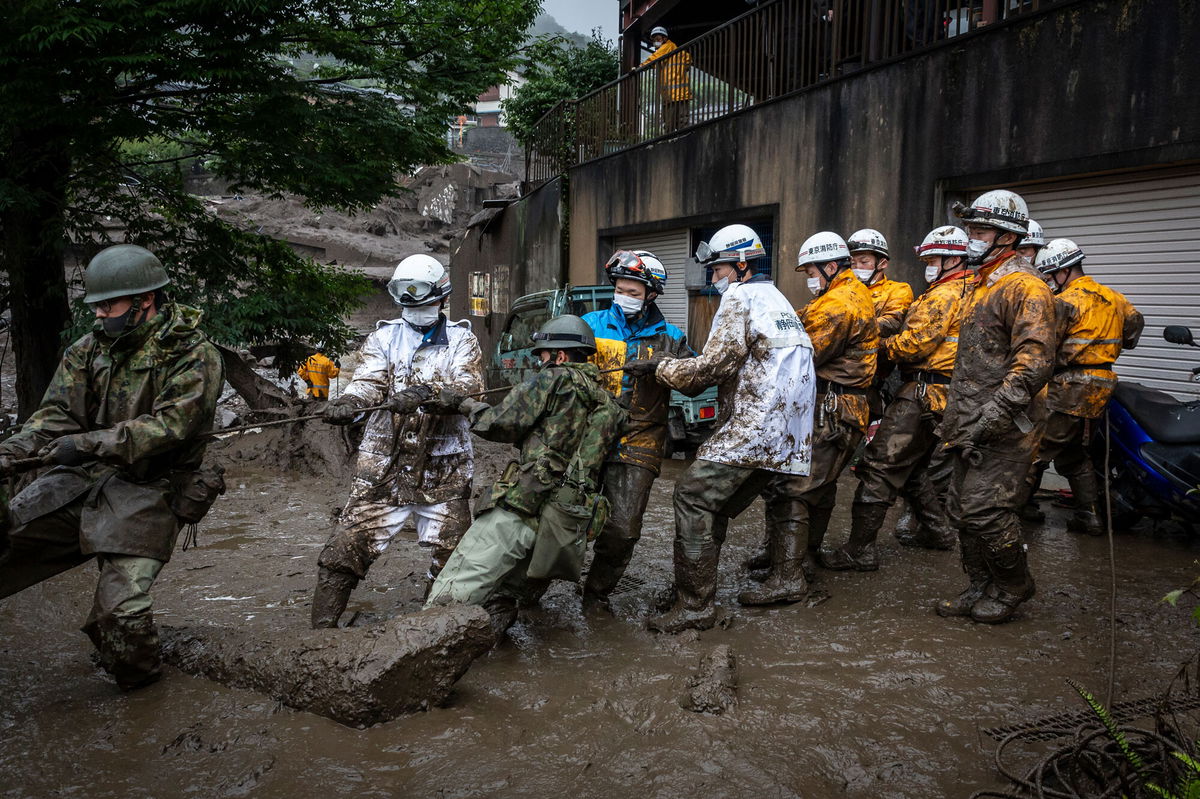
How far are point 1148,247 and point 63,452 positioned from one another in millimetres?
7345

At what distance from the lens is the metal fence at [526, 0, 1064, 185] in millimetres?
8484

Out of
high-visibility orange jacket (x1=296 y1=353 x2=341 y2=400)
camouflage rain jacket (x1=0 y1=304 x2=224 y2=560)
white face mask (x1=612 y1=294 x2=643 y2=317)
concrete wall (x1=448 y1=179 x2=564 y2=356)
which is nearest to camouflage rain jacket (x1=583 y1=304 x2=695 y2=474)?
white face mask (x1=612 y1=294 x2=643 y2=317)

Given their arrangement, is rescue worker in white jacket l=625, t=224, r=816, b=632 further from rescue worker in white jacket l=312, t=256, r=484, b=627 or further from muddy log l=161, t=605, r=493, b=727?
muddy log l=161, t=605, r=493, b=727

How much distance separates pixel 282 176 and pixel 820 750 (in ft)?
24.3

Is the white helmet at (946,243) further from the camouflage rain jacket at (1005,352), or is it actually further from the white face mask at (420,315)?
the white face mask at (420,315)

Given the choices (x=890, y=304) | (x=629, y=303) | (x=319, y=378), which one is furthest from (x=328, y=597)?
(x=319, y=378)

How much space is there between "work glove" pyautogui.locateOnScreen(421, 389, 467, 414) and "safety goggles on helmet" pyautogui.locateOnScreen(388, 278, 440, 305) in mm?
513

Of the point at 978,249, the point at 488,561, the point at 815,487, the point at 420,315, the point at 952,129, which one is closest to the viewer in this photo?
the point at 488,561

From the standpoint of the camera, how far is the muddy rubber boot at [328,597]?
14.1ft

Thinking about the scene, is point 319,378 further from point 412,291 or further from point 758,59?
point 412,291

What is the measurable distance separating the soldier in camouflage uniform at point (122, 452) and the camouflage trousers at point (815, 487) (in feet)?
9.52

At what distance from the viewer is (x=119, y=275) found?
3.75 metres

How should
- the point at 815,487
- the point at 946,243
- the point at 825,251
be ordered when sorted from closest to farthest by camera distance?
1. the point at 815,487
2. the point at 825,251
3. the point at 946,243

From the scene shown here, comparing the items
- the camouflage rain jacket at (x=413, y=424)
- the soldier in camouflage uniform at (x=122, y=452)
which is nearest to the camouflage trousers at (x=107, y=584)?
the soldier in camouflage uniform at (x=122, y=452)
